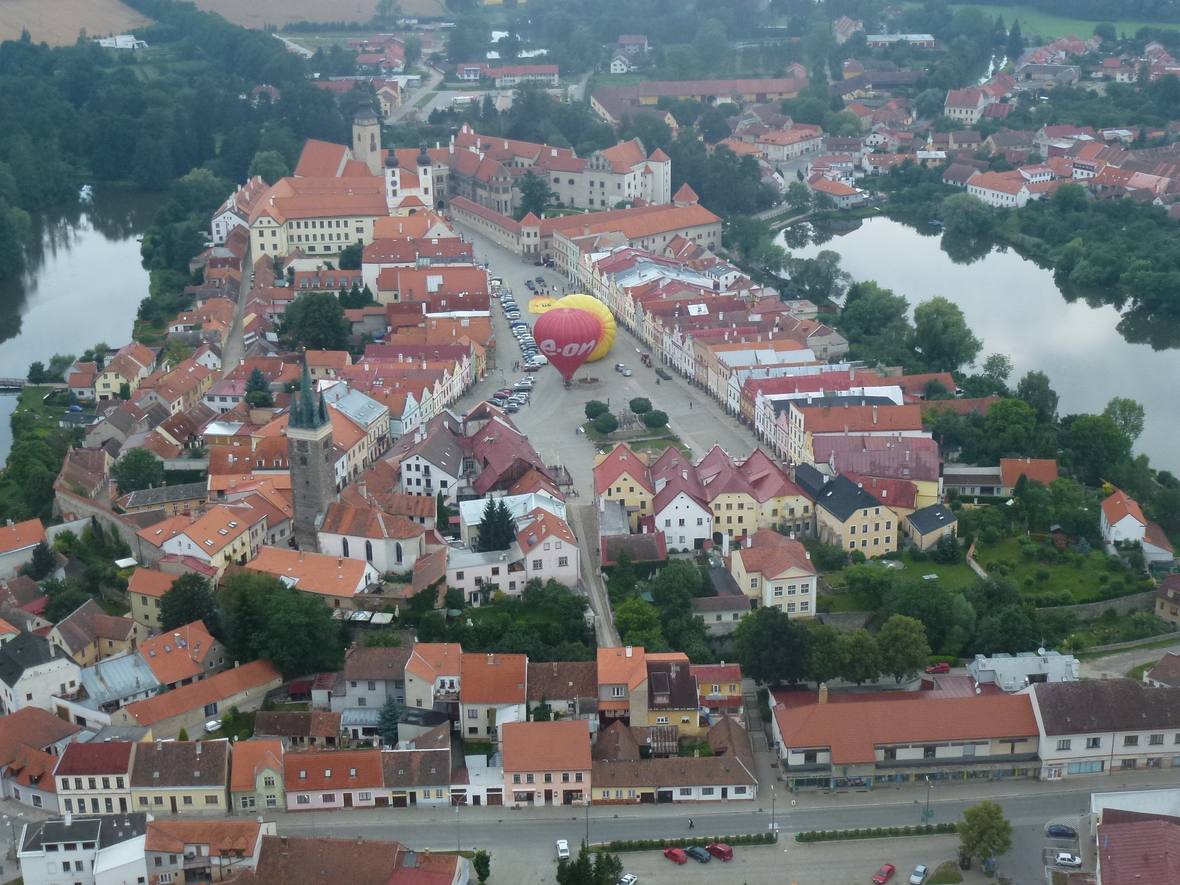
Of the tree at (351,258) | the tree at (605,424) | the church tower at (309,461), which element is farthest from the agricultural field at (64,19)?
the church tower at (309,461)

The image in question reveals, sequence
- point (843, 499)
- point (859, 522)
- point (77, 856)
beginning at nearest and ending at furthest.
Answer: point (77, 856)
point (859, 522)
point (843, 499)

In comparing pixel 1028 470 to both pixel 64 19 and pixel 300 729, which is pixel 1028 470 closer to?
pixel 300 729

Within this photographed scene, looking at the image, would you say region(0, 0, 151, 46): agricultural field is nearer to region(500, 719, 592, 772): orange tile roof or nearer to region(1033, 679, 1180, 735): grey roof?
region(500, 719, 592, 772): orange tile roof

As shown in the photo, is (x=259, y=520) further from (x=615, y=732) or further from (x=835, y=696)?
(x=835, y=696)

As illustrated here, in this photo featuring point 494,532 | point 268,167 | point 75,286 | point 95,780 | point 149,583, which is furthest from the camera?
point 268,167

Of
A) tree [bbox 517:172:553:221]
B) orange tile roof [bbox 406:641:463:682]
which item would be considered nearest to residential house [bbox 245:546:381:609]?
orange tile roof [bbox 406:641:463:682]

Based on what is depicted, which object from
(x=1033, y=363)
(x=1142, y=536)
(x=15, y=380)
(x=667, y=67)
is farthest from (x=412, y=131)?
(x=1142, y=536)

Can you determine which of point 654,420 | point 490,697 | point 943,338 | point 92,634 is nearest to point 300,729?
point 490,697
